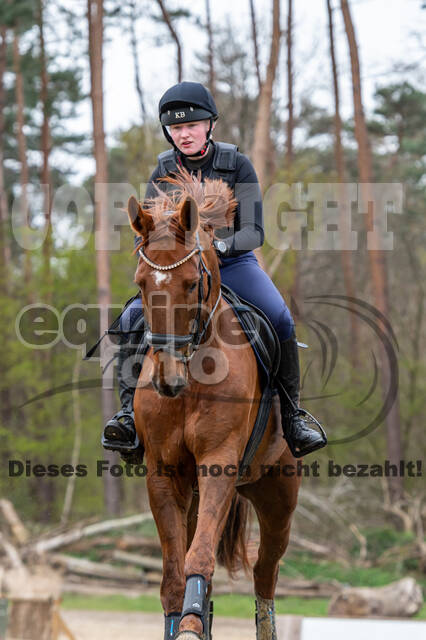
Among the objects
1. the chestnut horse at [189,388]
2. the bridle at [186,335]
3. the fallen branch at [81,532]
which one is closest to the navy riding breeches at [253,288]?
the chestnut horse at [189,388]

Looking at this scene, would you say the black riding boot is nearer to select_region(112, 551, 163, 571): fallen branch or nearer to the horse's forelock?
the horse's forelock

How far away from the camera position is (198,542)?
380 centimetres

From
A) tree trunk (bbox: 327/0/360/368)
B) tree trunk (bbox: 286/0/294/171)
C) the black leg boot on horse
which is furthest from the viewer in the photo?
tree trunk (bbox: 286/0/294/171)

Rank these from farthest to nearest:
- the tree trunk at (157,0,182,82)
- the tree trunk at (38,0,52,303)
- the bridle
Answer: the tree trunk at (38,0,52,303) → the tree trunk at (157,0,182,82) → the bridle

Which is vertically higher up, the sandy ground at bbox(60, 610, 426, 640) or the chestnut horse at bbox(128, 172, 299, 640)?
the chestnut horse at bbox(128, 172, 299, 640)

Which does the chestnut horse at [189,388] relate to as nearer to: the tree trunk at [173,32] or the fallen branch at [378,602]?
the fallen branch at [378,602]

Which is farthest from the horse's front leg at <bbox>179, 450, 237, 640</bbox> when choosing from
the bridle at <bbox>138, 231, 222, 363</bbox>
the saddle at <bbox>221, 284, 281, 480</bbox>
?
the bridle at <bbox>138, 231, 222, 363</bbox>

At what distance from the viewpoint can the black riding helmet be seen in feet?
15.4

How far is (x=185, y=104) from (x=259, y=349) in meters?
1.51

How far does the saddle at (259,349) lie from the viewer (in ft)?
14.7

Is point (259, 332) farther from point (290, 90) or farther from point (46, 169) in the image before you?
point (46, 169)

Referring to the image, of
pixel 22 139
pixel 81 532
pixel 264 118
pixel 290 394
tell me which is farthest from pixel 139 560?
pixel 22 139

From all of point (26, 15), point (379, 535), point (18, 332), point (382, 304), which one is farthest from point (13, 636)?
point (26, 15)

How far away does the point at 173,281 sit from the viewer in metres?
3.62
